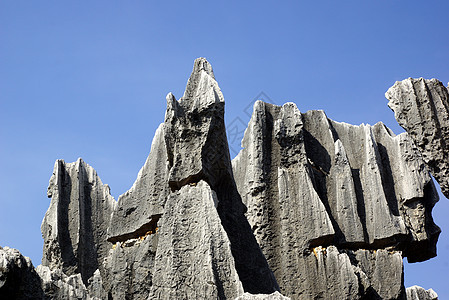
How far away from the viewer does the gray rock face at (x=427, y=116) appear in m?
10.3

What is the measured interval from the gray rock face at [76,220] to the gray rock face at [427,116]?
8339 mm

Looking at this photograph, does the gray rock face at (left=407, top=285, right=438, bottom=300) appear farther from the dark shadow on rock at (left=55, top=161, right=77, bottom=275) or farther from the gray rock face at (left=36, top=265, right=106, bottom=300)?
the gray rock face at (left=36, top=265, right=106, bottom=300)

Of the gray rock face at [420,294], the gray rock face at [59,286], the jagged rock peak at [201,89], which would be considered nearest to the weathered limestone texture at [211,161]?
the jagged rock peak at [201,89]

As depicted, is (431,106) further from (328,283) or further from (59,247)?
(59,247)

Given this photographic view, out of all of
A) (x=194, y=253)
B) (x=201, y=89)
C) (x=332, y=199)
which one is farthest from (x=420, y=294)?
(x=194, y=253)

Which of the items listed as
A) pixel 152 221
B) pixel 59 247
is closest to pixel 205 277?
pixel 152 221

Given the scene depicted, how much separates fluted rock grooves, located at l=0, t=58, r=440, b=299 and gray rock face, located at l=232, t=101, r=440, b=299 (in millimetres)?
28

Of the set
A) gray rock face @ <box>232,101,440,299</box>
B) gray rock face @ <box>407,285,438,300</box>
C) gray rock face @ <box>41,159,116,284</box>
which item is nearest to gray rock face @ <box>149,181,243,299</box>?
gray rock face @ <box>232,101,440,299</box>

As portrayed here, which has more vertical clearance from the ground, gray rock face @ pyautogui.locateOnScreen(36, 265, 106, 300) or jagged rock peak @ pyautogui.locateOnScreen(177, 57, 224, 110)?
jagged rock peak @ pyautogui.locateOnScreen(177, 57, 224, 110)

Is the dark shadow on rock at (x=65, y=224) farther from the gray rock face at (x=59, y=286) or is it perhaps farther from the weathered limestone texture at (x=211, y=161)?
the gray rock face at (x=59, y=286)

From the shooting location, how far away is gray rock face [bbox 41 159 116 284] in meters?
16.6

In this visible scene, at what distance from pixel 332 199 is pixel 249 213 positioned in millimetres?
2571

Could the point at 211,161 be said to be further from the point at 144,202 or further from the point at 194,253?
the point at 144,202

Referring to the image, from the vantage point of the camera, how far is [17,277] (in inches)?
313
